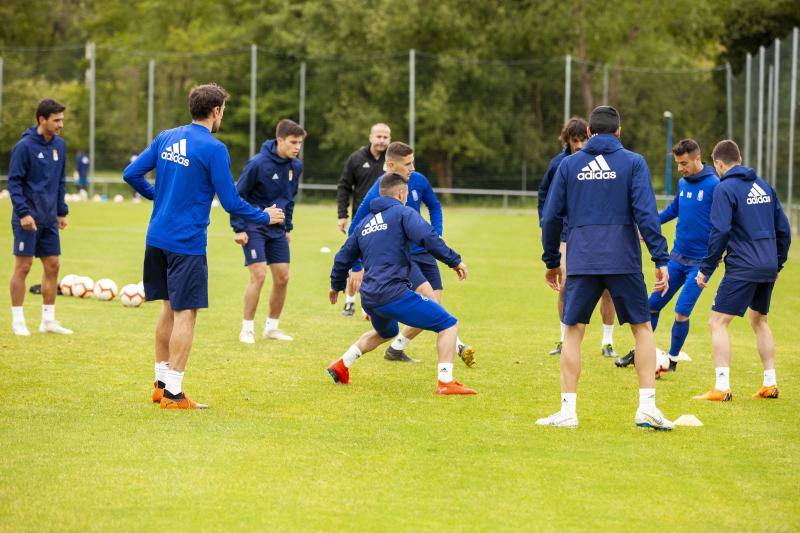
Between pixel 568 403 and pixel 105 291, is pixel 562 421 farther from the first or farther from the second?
pixel 105 291

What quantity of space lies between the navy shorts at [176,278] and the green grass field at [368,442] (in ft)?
2.58

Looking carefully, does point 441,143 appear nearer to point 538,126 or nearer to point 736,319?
point 538,126

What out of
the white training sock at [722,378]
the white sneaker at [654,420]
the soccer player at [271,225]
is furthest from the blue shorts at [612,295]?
the soccer player at [271,225]

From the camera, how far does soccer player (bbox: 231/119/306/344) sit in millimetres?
11289

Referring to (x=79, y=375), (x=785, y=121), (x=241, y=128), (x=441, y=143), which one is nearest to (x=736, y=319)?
(x=79, y=375)

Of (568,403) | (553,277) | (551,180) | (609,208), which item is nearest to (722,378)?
(553,277)

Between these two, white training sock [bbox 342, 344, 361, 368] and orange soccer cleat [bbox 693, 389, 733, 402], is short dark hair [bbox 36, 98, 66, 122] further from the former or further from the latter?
orange soccer cleat [bbox 693, 389, 733, 402]

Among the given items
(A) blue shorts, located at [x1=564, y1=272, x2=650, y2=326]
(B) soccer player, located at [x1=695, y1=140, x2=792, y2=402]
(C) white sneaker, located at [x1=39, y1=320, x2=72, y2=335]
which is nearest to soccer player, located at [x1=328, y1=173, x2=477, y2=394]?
(A) blue shorts, located at [x1=564, y1=272, x2=650, y2=326]

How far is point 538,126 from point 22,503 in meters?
40.3

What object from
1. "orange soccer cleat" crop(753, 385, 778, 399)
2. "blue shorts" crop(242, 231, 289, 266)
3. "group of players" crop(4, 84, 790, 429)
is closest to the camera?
"group of players" crop(4, 84, 790, 429)

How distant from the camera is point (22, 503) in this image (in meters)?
5.60

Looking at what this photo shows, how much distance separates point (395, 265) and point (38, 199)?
4.43 meters

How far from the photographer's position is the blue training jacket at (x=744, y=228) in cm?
850

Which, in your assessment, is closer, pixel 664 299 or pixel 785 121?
pixel 664 299
